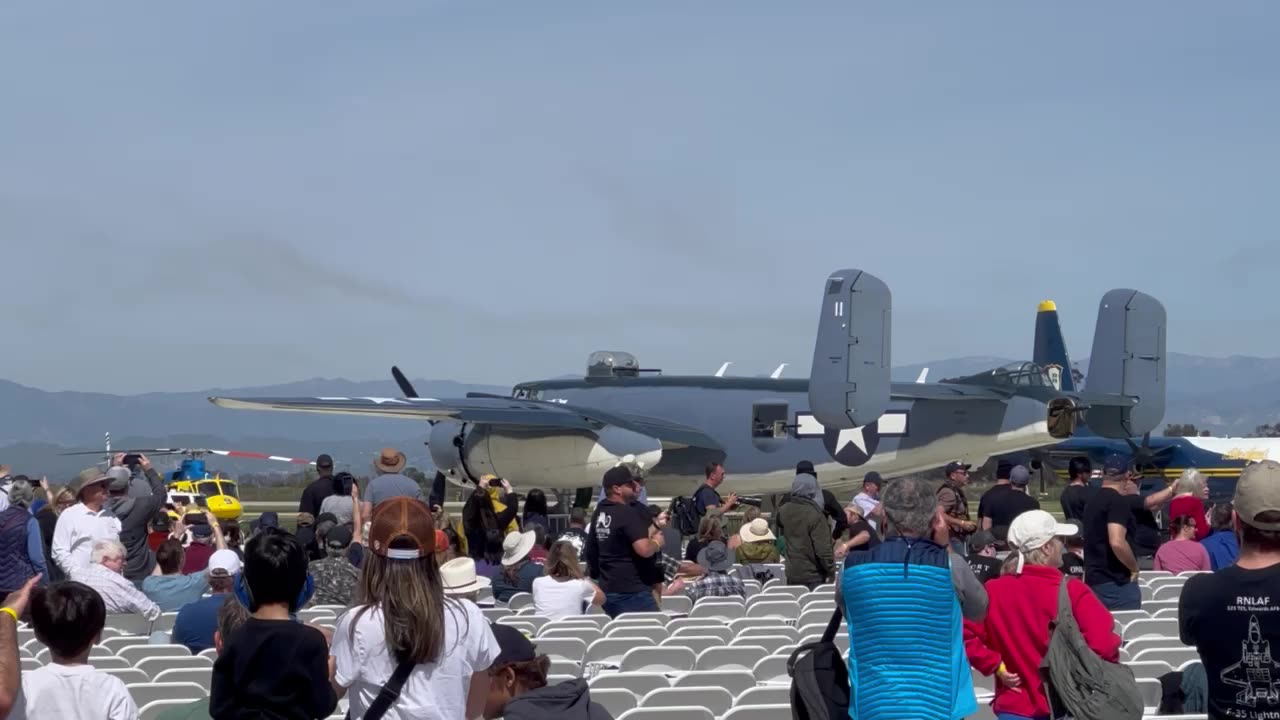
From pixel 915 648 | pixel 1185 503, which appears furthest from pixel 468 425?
pixel 915 648

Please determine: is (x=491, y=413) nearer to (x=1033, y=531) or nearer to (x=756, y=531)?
(x=756, y=531)

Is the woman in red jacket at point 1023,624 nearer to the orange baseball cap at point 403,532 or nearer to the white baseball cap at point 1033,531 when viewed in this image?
the white baseball cap at point 1033,531

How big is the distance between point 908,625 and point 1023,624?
74cm

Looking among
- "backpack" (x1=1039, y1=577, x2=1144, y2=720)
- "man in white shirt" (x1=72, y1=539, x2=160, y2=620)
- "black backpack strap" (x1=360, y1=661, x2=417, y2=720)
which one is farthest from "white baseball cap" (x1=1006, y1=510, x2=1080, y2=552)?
"man in white shirt" (x1=72, y1=539, x2=160, y2=620)

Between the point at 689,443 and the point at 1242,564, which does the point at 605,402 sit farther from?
the point at 1242,564

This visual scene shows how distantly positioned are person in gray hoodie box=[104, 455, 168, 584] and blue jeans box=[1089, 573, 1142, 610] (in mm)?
8129

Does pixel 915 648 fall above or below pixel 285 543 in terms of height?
below

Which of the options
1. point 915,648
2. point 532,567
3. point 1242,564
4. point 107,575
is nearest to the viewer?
point 1242,564

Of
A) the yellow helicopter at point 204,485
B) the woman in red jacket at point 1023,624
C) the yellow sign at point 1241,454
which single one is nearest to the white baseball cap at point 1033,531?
the woman in red jacket at point 1023,624

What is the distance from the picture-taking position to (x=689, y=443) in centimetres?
2661

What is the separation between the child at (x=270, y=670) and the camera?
15.3 ft

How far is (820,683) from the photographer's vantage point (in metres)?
5.40

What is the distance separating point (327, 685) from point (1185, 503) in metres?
8.70

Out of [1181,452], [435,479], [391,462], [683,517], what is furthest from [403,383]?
[1181,452]
